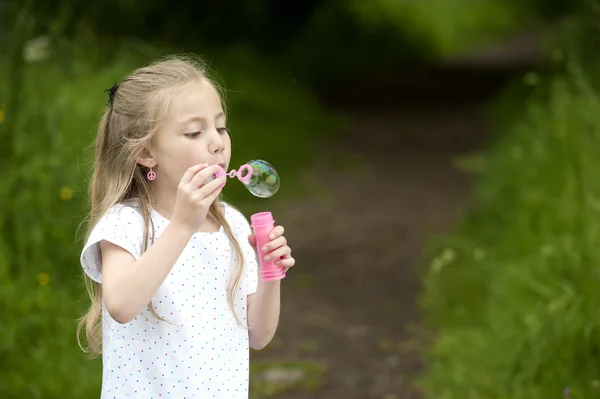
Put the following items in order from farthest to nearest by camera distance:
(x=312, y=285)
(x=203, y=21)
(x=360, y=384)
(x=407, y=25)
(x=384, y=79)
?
(x=407, y=25) < (x=384, y=79) < (x=203, y=21) < (x=312, y=285) < (x=360, y=384)

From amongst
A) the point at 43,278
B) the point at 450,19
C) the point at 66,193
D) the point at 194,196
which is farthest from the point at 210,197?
the point at 450,19

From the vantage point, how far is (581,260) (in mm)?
3768

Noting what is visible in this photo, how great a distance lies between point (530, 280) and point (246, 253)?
2.01m

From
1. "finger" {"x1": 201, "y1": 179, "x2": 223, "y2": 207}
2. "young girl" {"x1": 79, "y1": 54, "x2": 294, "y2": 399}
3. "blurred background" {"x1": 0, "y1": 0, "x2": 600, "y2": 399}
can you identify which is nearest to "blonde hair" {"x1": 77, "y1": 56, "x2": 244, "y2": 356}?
"young girl" {"x1": 79, "y1": 54, "x2": 294, "y2": 399}

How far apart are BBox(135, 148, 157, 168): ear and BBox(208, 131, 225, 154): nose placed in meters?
0.16

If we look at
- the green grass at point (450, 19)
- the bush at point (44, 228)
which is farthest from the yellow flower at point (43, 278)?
the green grass at point (450, 19)

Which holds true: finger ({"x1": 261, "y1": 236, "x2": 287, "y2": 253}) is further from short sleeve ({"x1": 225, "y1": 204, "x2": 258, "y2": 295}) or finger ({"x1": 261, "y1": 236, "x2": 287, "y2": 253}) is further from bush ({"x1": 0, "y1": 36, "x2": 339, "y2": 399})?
bush ({"x1": 0, "y1": 36, "x2": 339, "y2": 399})

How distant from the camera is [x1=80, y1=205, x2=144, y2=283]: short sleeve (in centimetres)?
208

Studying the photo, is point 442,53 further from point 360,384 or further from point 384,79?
point 360,384

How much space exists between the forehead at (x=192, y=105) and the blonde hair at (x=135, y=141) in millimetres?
16

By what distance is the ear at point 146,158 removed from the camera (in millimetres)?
2170

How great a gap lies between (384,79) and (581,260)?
11447 millimetres

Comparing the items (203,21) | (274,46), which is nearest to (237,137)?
(203,21)

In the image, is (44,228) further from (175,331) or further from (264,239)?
(264,239)
